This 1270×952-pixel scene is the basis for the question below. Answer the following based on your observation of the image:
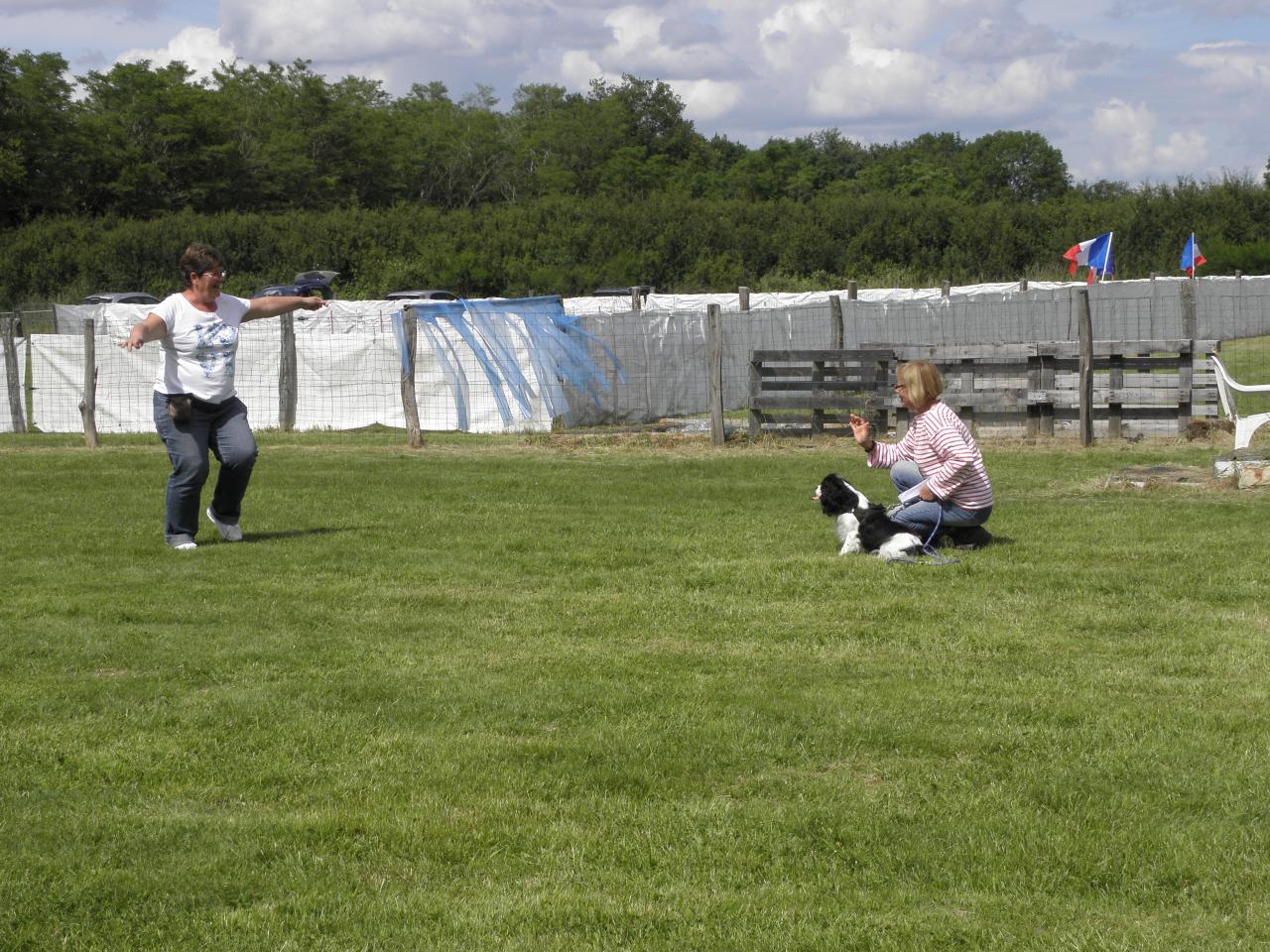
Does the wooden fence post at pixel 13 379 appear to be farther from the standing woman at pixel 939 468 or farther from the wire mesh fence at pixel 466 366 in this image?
the standing woman at pixel 939 468

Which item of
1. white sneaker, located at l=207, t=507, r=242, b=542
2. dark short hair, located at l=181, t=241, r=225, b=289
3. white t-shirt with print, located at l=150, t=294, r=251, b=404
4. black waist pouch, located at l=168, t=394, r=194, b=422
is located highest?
dark short hair, located at l=181, t=241, r=225, b=289

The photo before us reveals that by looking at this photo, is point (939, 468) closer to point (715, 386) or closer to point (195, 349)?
point (195, 349)

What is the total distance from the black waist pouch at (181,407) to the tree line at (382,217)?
45909mm

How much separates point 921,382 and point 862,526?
39.9 inches

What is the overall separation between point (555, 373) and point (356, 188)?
66434 millimetres

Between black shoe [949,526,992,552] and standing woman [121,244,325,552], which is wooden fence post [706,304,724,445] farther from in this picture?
black shoe [949,526,992,552]

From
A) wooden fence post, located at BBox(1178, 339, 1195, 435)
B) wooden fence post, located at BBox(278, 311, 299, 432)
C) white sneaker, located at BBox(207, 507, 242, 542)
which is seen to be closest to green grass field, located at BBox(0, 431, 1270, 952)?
white sneaker, located at BBox(207, 507, 242, 542)

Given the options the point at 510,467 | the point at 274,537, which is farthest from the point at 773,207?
the point at 274,537

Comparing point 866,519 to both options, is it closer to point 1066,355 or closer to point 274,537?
point 274,537

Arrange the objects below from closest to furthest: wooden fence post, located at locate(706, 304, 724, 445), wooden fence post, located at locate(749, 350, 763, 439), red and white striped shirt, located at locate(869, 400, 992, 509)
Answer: red and white striped shirt, located at locate(869, 400, 992, 509), wooden fence post, located at locate(706, 304, 724, 445), wooden fence post, located at locate(749, 350, 763, 439)

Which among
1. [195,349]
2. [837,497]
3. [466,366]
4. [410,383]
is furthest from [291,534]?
[466,366]

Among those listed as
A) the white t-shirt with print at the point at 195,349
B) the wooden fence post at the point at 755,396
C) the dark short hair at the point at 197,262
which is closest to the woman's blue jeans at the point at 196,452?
the white t-shirt with print at the point at 195,349

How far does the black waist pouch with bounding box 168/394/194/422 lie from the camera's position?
10.2 m

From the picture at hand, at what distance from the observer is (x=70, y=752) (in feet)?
18.1
